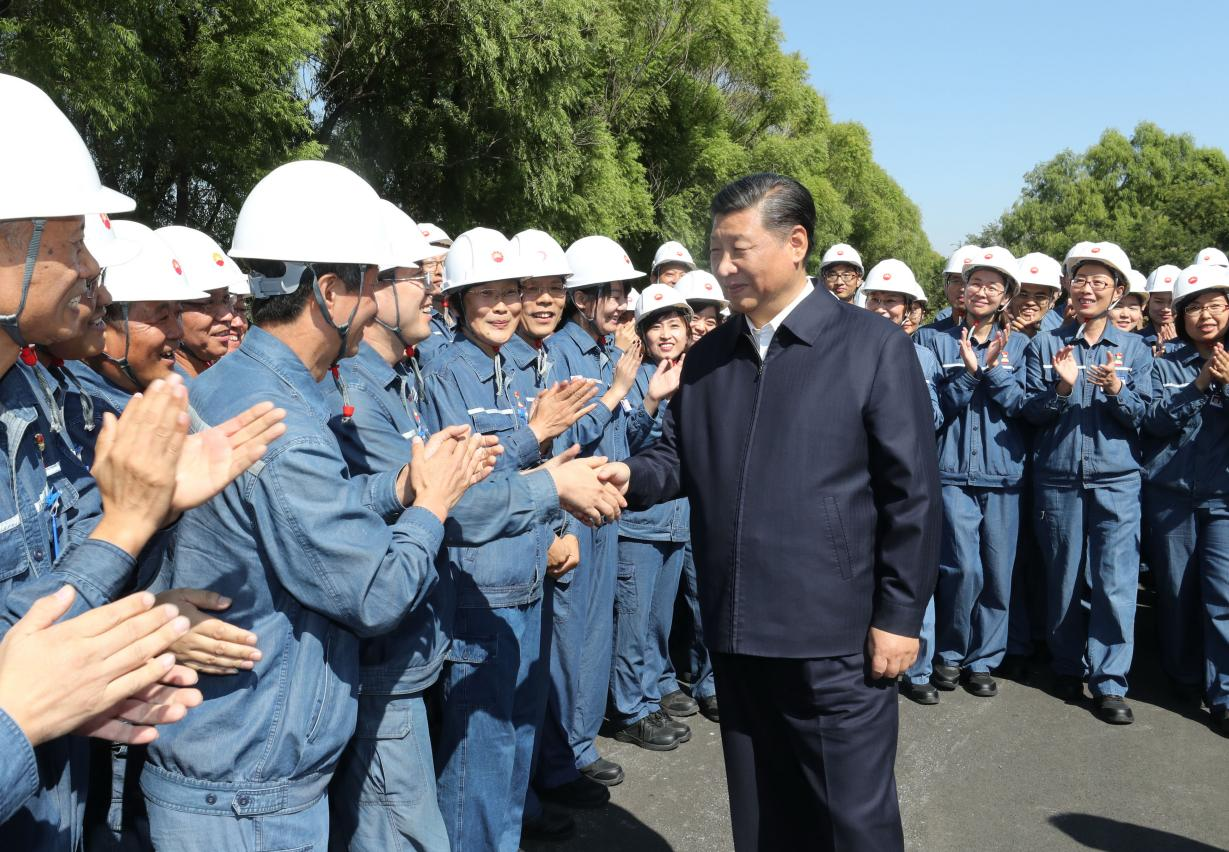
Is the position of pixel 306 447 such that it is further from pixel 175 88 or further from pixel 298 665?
pixel 175 88

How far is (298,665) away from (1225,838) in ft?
13.2

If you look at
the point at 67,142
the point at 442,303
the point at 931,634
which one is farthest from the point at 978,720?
the point at 67,142

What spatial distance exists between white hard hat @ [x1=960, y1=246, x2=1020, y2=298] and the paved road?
2531 mm

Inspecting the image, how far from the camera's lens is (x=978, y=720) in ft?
18.5

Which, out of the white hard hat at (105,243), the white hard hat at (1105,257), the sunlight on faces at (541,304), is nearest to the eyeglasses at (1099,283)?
the white hard hat at (1105,257)

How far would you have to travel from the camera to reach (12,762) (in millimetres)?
1496

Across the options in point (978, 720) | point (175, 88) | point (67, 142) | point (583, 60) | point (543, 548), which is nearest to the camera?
point (67, 142)

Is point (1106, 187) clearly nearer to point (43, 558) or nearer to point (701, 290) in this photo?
point (701, 290)

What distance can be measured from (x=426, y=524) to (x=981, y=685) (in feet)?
15.3

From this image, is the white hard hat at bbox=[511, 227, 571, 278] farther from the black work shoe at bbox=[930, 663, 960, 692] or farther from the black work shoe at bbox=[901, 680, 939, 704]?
the black work shoe at bbox=[930, 663, 960, 692]

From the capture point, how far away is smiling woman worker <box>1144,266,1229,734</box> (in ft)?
18.2

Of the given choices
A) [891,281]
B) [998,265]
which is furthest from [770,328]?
[891,281]

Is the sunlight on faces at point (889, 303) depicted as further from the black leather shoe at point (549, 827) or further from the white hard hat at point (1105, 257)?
the black leather shoe at point (549, 827)

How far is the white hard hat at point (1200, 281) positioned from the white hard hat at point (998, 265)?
0.94m
